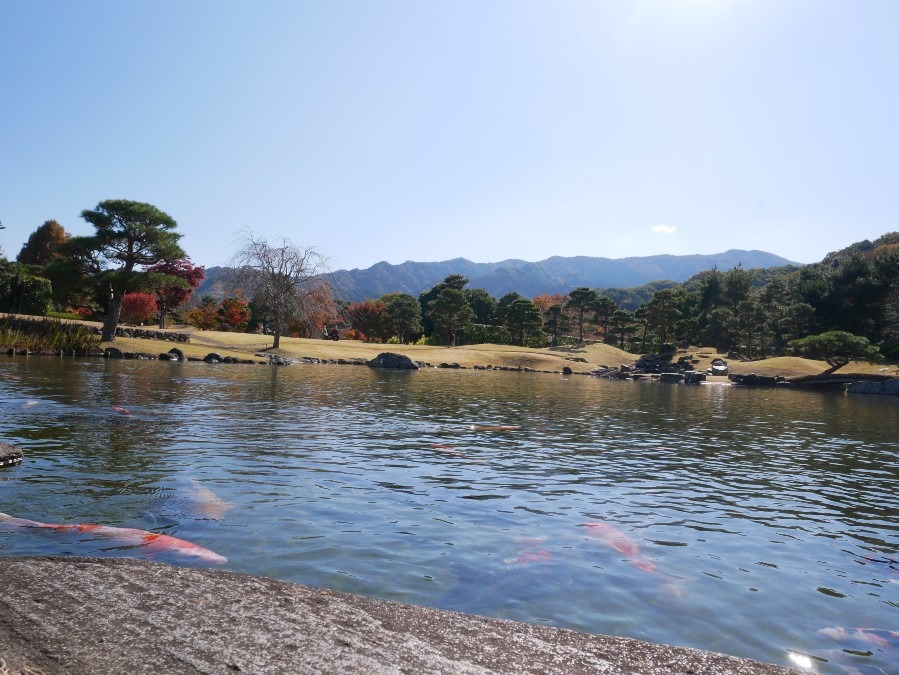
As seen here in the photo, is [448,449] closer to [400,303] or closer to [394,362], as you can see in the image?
[394,362]

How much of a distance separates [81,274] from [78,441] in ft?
115


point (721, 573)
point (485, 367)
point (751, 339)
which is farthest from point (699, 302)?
point (721, 573)

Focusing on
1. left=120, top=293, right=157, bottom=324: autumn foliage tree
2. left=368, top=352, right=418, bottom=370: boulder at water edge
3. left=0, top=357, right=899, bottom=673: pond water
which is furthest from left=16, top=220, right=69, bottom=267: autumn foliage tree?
left=0, top=357, right=899, bottom=673: pond water

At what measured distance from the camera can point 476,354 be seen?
65875mm

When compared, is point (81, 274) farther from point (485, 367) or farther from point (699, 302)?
point (699, 302)

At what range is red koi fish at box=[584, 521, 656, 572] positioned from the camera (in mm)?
7551

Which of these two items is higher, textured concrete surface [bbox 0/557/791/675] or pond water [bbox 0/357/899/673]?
textured concrete surface [bbox 0/557/791/675]

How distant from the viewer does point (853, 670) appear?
16.9ft

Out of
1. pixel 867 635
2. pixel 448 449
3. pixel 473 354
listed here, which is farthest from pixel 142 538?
pixel 473 354

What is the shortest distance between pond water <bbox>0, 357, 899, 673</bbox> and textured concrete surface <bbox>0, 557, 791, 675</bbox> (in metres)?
0.71

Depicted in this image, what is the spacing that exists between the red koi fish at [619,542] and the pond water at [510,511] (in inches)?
1.7

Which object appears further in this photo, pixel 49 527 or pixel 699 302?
pixel 699 302

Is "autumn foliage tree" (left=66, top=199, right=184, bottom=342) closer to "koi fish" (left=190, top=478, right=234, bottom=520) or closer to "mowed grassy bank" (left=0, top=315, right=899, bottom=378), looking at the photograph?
"mowed grassy bank" (left=0, top=315, right=899, bottom=378)

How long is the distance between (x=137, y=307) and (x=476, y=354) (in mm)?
35286
